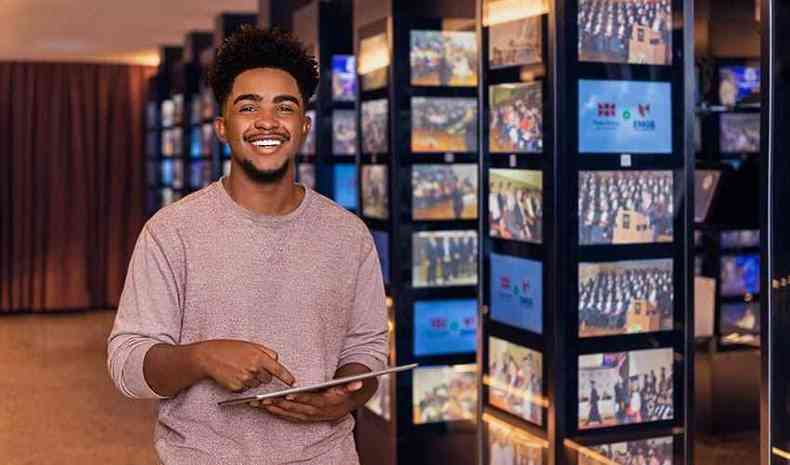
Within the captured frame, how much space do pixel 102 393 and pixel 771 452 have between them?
6.23m

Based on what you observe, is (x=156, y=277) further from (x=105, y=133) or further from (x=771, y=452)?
(x=105, y=133)

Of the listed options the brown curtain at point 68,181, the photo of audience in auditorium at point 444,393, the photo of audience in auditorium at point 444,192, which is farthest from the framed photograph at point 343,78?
the brown curtain at point 68,181

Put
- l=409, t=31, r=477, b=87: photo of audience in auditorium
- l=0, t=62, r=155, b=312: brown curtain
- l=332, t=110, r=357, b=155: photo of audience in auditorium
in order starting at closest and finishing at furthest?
l=409, t=31, r=477, b=87: photo of audience in auditorium → l=332, t=110, r=357, b=155: photo of audience in auditorium → l=0, t=62, r=155, b=312: brown curtain

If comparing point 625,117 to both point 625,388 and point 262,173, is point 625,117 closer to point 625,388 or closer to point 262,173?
point 625,388

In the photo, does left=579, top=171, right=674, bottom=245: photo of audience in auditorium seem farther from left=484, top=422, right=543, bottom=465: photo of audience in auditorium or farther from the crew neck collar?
the crew neck collar

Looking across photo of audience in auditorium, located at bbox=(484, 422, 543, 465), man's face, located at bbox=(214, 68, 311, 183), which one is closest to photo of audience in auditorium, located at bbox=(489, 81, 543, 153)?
photo of audience in auditorium, located at bbox=(484, 422, 543, 465)

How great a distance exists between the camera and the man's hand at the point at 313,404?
195 centimetres

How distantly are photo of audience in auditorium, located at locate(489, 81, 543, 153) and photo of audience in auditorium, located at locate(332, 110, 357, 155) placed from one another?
9.65 ft

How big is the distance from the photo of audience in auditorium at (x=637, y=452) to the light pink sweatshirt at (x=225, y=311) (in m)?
2.60

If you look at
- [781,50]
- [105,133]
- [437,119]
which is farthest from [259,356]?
[105,133]

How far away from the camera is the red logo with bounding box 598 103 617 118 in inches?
175

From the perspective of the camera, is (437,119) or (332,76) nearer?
(437,119)

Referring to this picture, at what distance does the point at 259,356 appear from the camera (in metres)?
1.86

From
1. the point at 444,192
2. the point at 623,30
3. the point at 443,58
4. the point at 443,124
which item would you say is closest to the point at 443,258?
the point at 444,192
